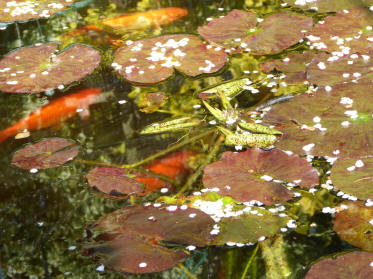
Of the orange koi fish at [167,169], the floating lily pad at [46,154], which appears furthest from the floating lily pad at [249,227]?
the floating lily pad at [46,154]

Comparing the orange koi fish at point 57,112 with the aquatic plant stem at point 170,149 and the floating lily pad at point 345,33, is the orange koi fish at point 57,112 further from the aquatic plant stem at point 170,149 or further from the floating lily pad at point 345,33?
the floating lily pad at point 345,33

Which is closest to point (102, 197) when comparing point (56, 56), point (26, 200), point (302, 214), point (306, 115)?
point (26, 200)

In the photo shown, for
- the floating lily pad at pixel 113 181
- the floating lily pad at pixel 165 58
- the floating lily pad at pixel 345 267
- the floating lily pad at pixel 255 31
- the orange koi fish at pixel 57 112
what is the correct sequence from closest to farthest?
the floating lily pad at pixel 345 267, the floating lily pad at pixel 113 181, the orange koi fish at pixel 57 112, the floating lily pad at pixel 165 58, the floating lily pad at pixel 255 31

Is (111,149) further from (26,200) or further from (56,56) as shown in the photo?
(56,56)

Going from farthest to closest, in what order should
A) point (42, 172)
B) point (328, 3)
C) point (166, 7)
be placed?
point (166, 7), point (328, 3), point (42, 172)

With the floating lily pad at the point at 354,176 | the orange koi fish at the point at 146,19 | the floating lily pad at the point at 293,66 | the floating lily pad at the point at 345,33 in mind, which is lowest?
the floating lily pad at the point at 354,176

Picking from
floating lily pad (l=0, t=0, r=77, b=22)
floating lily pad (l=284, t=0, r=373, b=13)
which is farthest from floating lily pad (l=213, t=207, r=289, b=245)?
floating lily pad (l=0, t=0, r=77, b=22)

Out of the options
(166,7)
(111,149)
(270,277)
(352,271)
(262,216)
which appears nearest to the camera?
(352,271)
